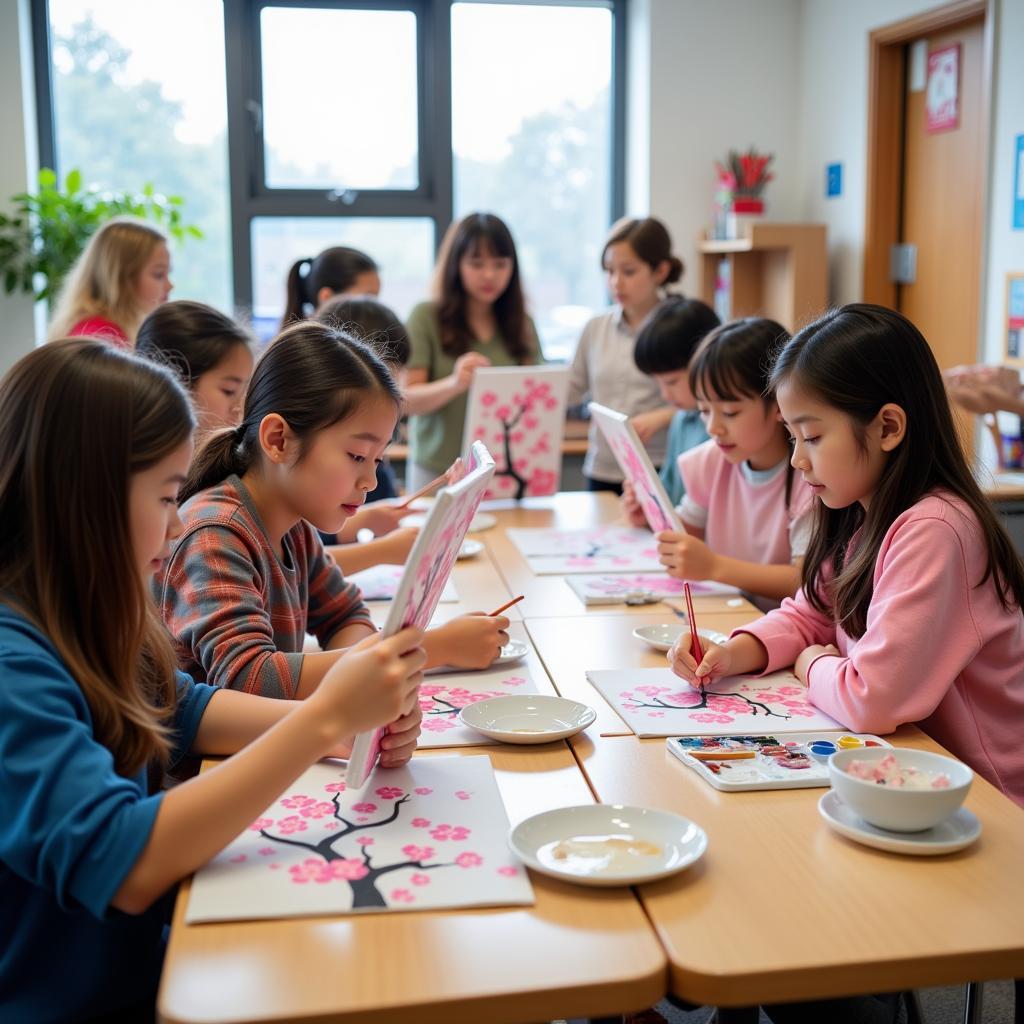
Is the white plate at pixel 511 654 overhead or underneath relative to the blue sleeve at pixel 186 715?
underneath

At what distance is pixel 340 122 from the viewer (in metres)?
4.78

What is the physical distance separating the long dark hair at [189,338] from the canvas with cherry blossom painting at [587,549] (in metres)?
0.73

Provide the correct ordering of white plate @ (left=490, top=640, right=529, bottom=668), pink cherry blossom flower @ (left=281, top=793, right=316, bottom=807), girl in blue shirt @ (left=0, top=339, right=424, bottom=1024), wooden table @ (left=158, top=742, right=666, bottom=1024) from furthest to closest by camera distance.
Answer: white plate @ (left=490, top=640, right=529, bottom=668)
pink cherry blossom flower @ (left=281, top=793, right=316, bottom=807)
girl in blue shirt @ (left=0, top=339, right=424, bottom=1024)
wooden table @ (left=158, top=742, right=666, bottom=1024)

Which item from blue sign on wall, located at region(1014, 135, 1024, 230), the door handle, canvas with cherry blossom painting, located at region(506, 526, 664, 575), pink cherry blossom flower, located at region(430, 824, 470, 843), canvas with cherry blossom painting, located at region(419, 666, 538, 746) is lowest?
canvas with cherry blossom painting, located at region(506, 526, 664, 575)

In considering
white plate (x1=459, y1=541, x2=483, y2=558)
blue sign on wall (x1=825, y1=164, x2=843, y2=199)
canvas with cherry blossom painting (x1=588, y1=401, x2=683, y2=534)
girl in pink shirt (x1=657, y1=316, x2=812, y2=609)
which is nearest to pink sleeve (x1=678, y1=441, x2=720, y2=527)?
girl in pink shirt (x1=657, y1=316, x2=812, y2=609)

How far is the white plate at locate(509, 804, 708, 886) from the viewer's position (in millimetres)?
990

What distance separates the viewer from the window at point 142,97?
461cm

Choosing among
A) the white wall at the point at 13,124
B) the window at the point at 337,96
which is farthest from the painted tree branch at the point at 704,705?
the window at the point at 337,96

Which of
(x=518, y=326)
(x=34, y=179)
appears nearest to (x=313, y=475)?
(x=518, y=326)

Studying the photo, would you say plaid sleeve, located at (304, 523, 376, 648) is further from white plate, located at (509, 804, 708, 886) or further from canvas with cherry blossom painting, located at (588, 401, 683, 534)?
white plate, located at (509, 804, 708, 886)

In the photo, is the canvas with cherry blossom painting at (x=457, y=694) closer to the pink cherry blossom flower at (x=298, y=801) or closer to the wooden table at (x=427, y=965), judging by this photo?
the pink cherry blossom flower at (x=298, y=801)

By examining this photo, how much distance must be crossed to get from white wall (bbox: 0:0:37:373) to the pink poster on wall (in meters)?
3.22

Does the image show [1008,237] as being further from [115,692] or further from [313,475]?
[115,692]

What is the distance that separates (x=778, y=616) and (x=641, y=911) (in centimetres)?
77
